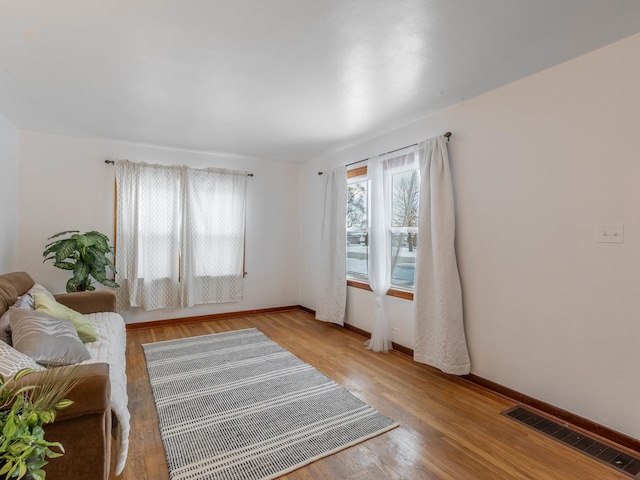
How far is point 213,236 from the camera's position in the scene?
184 inches

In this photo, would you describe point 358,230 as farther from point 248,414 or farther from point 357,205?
point 248,414

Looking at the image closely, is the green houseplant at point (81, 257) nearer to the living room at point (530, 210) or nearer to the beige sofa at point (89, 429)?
the living room at point (530, 210)

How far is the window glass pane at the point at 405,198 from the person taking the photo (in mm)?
3338

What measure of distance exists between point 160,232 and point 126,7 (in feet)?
10.1

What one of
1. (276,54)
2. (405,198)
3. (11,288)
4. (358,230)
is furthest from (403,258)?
(11,288)

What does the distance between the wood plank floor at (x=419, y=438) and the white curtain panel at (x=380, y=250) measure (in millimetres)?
323

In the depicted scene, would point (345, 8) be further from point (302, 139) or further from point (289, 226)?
point (289, 226)

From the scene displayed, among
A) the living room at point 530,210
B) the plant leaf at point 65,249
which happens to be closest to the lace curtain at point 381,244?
the living room at point 530,210

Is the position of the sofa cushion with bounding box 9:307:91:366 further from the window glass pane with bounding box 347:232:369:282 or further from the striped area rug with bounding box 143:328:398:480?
the window glass pane with bounding box 347:232:369:282

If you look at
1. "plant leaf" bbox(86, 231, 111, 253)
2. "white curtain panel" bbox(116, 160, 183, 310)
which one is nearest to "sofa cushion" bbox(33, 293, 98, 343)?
"plant leaf" bbox(86, 231, 111, 253)

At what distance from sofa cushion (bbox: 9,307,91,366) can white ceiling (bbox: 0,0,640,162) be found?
5.34 ft

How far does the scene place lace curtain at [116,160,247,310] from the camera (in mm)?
4121

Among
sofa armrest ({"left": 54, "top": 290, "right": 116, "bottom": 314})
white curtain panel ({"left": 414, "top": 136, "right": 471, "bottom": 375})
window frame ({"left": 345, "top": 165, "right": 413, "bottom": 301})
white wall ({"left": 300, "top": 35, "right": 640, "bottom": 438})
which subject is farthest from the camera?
window frame ({"left": 345, "top": 165, "right": 413, "bottom": 301})

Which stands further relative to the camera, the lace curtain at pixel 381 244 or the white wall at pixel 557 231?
the lace curtain at pixel 381 244
